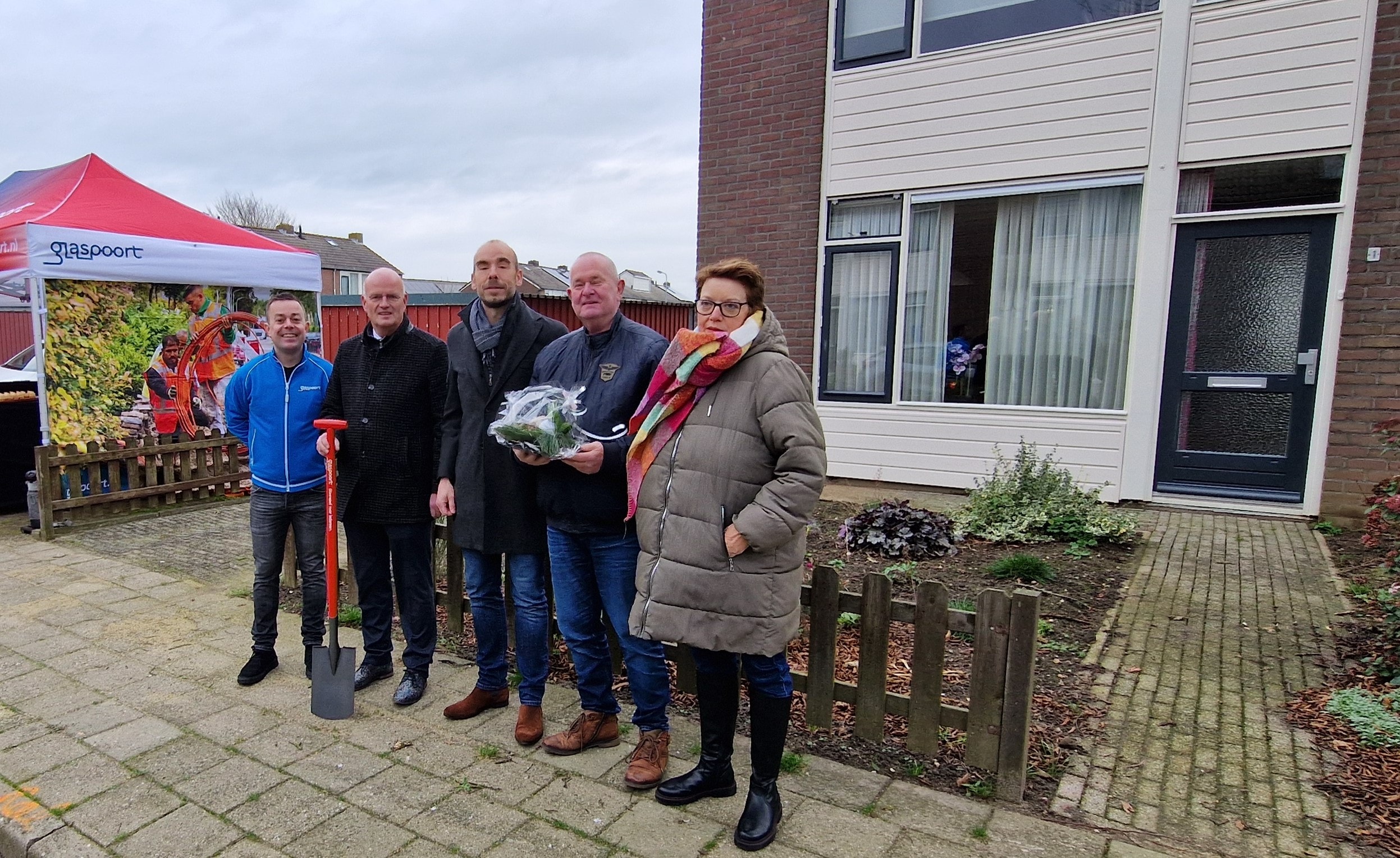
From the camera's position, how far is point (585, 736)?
3146 mm

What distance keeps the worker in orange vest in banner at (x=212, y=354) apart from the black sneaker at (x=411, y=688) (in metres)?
6.26

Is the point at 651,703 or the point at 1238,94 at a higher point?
the point at 1238,94

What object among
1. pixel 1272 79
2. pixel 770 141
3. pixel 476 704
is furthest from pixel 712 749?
pixel 770 141

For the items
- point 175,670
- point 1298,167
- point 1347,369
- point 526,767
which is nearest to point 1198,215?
point 1298,167

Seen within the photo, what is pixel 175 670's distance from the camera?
13.1 feet

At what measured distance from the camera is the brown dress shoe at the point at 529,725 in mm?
3217

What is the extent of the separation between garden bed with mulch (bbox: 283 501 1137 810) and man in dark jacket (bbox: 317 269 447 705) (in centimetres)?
82

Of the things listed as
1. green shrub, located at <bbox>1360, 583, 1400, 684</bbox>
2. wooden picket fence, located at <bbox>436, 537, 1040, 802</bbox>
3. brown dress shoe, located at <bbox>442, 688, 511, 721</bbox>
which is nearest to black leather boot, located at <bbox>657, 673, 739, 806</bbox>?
wooden picket fence, located at <bbox>436, 537, 1040, 802</bbox>

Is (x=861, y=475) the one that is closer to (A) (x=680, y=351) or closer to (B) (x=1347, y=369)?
(B) (x=1347, y=369)

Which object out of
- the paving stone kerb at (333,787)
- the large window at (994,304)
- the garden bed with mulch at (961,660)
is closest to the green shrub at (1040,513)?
the garden bed with mulch at (961,660)

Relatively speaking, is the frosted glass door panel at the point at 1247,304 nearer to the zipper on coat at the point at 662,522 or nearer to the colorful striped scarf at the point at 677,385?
the colorful striped scarf at the point at 677,385

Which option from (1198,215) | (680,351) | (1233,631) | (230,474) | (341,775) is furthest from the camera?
(230,474)

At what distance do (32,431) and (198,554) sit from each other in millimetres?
3194

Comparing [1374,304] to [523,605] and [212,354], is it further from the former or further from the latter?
[212,354]
